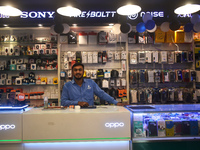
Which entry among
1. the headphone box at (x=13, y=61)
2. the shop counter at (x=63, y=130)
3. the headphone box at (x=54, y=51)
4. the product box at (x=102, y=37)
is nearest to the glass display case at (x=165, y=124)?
the shop counter at (x=63, y=130)

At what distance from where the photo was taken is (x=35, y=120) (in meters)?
2.23

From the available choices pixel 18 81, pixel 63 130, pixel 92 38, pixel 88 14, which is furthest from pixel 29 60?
pixel 63 130

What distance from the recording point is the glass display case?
2.32 metres

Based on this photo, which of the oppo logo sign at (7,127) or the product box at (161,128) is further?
the product box at (161,128)

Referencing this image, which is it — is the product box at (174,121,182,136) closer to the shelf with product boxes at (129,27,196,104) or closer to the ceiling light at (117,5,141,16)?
the ceiling light at (117,5,141,16)

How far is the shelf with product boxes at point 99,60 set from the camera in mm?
4977

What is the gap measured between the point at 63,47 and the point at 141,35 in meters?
2.29

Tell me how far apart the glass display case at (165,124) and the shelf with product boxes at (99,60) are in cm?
245

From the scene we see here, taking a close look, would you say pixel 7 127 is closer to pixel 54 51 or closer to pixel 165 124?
pixel 165 124

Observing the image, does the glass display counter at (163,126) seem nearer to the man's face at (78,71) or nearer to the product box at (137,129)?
the product box at (137,129)

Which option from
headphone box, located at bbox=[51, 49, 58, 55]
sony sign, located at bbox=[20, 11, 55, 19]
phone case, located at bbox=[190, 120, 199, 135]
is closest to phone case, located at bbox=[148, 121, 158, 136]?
phone case, located at bbox=[190, 120, 199, 135]

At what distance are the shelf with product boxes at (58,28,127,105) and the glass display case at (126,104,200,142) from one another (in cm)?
245

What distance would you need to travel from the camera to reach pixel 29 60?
5090 mm

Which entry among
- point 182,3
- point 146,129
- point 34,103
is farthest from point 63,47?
point 146,129
